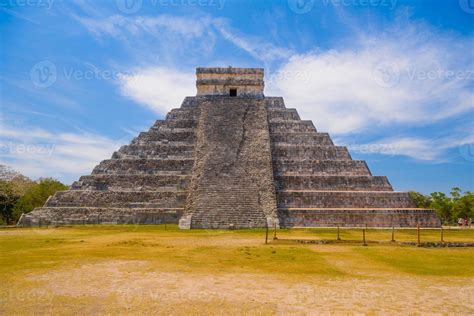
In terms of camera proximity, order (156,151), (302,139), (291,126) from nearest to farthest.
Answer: (156,151) < (302,139) < (291,126)

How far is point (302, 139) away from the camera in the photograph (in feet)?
84.0

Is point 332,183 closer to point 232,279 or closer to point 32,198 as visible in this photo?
point 232,279

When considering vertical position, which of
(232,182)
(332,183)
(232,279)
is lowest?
(232,279)

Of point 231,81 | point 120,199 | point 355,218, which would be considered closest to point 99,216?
point 120,199

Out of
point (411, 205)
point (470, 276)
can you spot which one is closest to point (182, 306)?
point (470, 276)

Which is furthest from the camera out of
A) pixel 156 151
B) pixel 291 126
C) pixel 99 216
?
pixel 291 126

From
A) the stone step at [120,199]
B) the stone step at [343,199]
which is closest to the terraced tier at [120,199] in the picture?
the stone step at [120,199]

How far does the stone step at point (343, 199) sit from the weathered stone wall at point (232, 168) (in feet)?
4.21

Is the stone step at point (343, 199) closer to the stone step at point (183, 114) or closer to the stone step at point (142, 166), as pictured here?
the stone step at point (142, 166)

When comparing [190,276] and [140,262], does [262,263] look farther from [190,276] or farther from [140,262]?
[140,262]

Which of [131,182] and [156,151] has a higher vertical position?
[156,151]

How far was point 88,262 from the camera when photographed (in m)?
8.85

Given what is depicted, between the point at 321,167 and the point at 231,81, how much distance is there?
10218mm

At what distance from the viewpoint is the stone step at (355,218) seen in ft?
63.5
